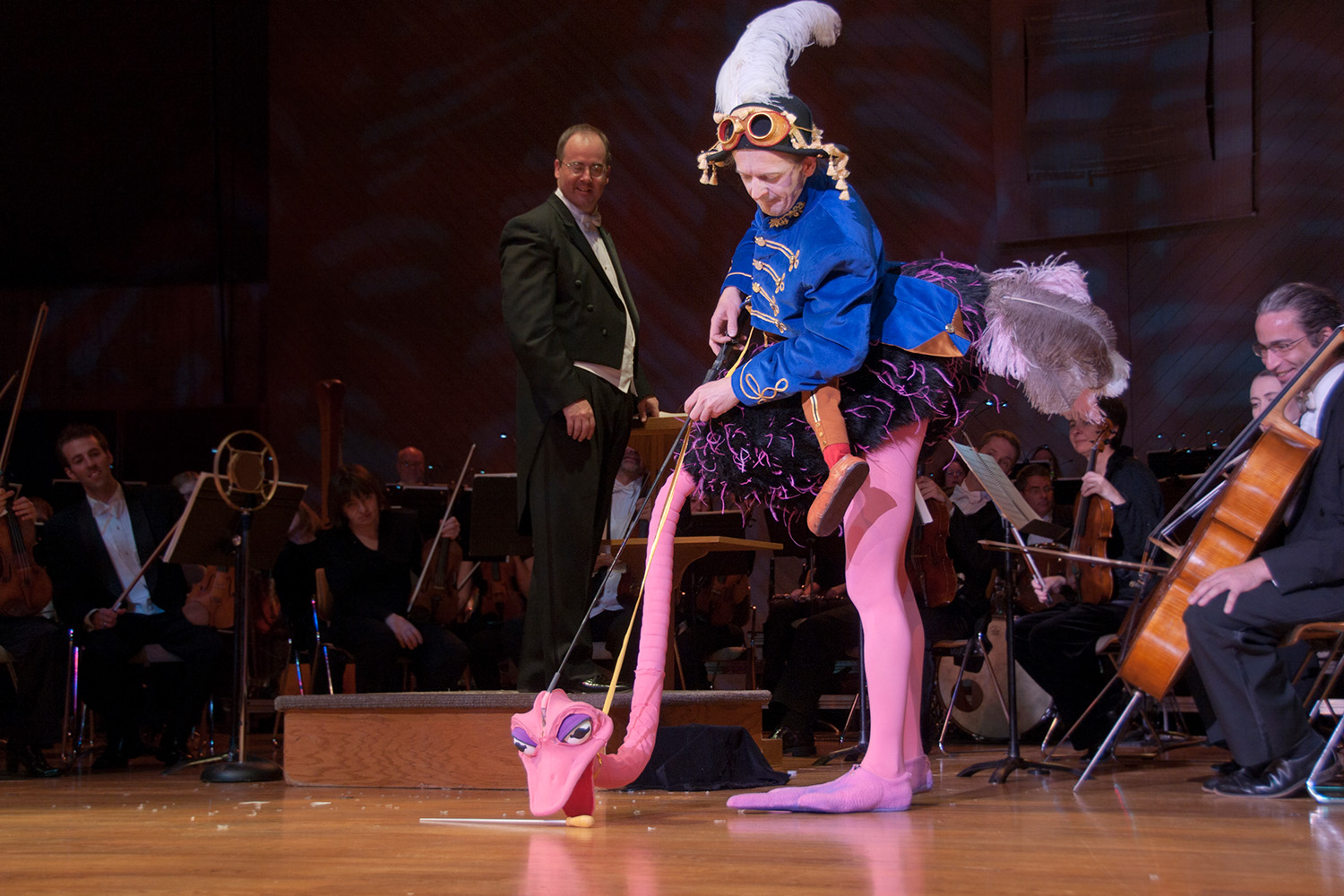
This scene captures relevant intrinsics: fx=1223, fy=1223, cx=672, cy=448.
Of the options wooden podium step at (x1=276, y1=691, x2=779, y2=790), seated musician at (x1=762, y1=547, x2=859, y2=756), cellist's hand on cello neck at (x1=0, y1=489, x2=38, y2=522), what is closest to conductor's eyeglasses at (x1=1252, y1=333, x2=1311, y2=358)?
wooden podium step at (x1=276, y1=691, x2=779, y2=790)

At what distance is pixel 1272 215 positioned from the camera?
7426mm

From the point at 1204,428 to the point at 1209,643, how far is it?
4.90 meters

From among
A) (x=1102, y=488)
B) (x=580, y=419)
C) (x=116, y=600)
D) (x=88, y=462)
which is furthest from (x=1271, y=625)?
(x=88, y=462)

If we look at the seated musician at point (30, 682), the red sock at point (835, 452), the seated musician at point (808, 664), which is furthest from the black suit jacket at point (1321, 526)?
the seated musician at point (30, 682)

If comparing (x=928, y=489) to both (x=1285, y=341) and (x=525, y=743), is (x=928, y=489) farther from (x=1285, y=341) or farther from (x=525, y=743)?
(x=525, y=743)

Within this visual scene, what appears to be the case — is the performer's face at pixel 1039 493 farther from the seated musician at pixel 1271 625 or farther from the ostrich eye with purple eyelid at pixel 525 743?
the ostrich eye with purple eyelid at pixel 525 743

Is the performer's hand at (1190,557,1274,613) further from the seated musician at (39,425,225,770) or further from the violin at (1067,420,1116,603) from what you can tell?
the seated musician at (39,425,225,770)

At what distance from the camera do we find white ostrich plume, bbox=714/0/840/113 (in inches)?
104

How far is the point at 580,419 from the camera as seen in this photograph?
11.5 ft

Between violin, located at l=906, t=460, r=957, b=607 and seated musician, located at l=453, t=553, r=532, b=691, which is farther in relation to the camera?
seated musician, located at l=453, t=553, r=532, b=691

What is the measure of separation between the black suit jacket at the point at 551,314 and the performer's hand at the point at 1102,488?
2022 millimetres

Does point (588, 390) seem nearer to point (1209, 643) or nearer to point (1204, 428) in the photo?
point (1209, 643)

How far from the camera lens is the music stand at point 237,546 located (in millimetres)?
4297

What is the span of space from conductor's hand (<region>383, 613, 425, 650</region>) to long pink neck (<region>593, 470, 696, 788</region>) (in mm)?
3082
